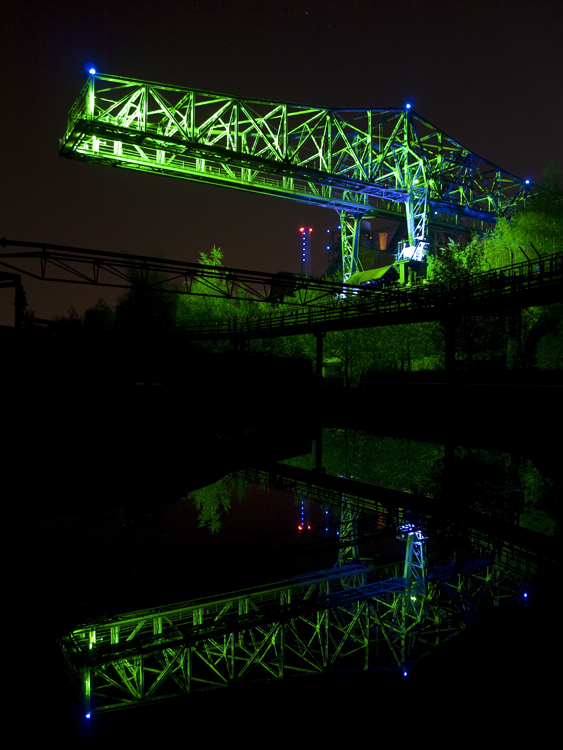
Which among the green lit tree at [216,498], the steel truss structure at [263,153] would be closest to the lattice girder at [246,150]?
the steel truss structure at [263,153]

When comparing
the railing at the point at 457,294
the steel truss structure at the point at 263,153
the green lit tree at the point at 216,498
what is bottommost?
Result: the green lit tree at the point at 216,498

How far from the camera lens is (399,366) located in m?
36.3

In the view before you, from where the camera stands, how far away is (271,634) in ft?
10.5

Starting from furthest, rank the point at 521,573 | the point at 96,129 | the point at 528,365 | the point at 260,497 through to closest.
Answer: the point at 96,129
the point at 528,365
the point at 260,497
the point at 521,573

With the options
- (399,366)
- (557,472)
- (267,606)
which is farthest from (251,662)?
(399,366)

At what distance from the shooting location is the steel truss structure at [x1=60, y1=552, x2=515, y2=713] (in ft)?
9.07

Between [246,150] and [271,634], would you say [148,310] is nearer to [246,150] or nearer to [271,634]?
[246,150]

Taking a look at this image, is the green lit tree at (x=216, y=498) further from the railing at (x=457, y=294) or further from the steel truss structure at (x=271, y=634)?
the railing at (x=457, y=294)

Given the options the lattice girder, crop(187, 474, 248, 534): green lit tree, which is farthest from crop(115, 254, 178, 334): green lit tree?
crop(187, 474, 248, 534): green lit tree

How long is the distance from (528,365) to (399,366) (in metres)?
11.5

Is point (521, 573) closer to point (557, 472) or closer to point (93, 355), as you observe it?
point (557, 472)

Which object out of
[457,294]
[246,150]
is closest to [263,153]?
[246,150]

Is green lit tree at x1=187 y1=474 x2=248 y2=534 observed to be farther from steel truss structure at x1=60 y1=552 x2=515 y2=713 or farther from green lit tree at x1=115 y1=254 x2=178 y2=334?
green lit tree at x1=115 y1=254 x2=178 y2=334

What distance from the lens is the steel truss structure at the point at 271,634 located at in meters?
2.77
